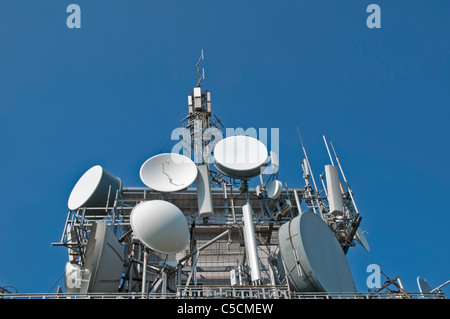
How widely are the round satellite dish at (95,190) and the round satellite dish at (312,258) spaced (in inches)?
457

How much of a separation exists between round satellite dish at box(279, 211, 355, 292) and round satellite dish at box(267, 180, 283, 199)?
4.67 meters

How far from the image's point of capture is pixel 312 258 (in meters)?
21.1

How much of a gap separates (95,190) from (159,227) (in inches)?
295

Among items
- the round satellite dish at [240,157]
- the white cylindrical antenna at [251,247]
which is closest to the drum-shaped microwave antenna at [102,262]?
the white cylindrical antenna at [251,247]

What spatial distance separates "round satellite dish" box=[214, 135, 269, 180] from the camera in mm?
27453

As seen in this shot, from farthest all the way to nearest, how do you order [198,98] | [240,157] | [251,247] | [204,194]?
[198,98]
[240,157]
[204,194]
[251,247]

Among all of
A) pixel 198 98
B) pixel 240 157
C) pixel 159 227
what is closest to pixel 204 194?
pixel 240 157

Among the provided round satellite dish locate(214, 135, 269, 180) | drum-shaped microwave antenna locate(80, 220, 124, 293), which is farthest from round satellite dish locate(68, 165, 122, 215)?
round satellite dish locate(214, 135, 269, 180)

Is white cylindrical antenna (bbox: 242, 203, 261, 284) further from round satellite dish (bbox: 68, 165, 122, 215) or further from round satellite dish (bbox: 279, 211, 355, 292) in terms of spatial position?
round satellite dish (bbox: 68, 165, 122, 215)

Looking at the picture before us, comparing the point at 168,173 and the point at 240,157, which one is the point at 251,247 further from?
the point at 168,173

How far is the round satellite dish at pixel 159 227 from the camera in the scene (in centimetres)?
2077

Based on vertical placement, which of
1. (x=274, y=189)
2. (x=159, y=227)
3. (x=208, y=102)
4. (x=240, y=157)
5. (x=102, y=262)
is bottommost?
(x=102, y=262)

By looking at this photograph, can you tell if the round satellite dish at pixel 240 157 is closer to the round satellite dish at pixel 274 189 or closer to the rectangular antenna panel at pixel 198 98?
the round satellite dish at pixel 274 189

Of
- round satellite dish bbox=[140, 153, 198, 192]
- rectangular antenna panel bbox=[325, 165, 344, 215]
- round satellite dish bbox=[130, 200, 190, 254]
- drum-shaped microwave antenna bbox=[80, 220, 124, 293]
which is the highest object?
round satellite dish bbox=[140, 153, 198, 192]
